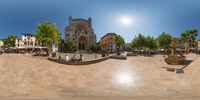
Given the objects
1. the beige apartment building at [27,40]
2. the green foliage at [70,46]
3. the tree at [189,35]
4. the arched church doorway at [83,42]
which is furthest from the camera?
the arched church doorway at [83,42]

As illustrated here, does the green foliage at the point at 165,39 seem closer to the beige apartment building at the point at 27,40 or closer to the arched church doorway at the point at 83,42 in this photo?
the arched church doorway at the point at 83,42

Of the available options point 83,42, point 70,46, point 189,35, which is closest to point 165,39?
point 189,35

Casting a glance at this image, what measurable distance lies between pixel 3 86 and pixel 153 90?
25.9ft

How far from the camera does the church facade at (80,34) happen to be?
4525 cm

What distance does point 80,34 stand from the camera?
150 ft

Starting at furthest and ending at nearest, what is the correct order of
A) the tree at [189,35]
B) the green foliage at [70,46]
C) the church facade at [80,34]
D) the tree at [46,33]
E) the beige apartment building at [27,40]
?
the church facade at [80,34] → the green foliage at [70,46] → the beige apartment building at [27,40] → the tree at [189,35] → the tree at [46,33]

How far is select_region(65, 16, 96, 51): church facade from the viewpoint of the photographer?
4525 centimetres

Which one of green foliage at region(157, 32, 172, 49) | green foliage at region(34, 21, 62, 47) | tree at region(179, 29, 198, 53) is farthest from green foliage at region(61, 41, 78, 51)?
tree at region(179, 29, 198, 53)

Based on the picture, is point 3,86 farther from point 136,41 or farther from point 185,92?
point 136,41

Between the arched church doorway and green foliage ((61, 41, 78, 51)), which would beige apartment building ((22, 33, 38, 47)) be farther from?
the arched church doorway

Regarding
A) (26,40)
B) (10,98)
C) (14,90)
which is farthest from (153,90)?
(26,40)

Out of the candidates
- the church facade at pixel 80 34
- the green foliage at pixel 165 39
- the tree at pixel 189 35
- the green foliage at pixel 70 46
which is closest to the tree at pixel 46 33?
the green foliage at pixel 70 46

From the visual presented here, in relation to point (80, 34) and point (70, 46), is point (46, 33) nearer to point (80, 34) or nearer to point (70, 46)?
point (70, 46)

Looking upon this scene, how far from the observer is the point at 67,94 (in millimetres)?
3592
